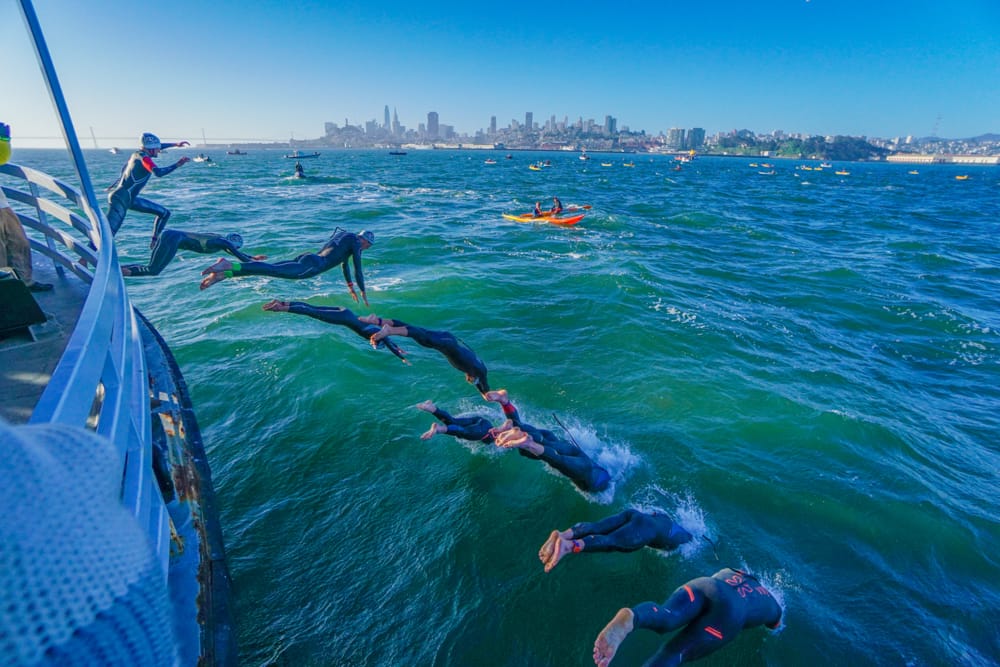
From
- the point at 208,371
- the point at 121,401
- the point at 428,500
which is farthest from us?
the point at 208,371

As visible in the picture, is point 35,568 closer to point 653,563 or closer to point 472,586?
point 472,586

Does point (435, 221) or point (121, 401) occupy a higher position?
point (121, 401)

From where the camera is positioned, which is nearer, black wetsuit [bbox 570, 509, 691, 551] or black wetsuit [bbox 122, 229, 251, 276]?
black wetsuit [bbox 570, 509, 691, 551]

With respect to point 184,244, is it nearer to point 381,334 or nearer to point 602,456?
point 381,334

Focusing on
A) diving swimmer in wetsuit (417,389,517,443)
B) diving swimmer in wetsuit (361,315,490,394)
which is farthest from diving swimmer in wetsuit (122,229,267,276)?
diving swimmer in wetsuit (417,389,517,443)

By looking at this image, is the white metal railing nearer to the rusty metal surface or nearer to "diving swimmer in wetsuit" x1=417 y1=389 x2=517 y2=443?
the rusty metal surface

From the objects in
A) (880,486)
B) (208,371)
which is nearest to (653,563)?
(880,486)

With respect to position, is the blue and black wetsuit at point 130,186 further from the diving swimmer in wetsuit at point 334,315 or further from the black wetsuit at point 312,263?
the diving swimmer in wetsuit at point 334,315
